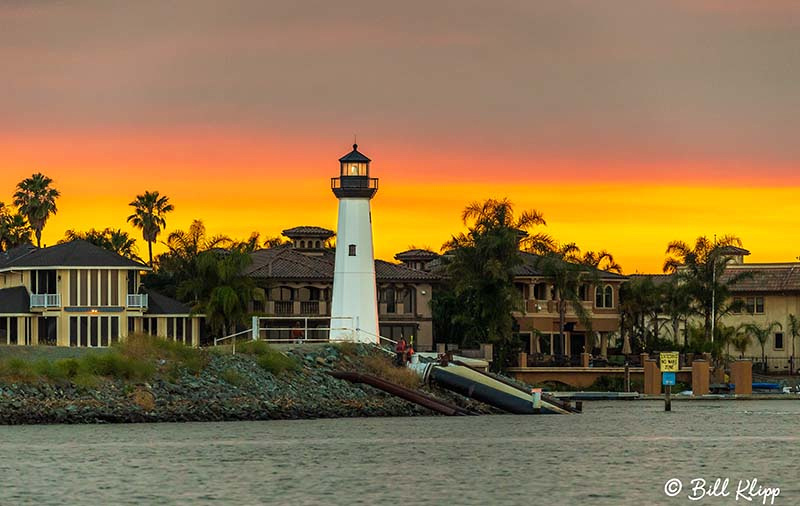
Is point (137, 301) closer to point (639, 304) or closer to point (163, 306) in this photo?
point (163, 306)

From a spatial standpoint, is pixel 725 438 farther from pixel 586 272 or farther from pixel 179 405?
pixel 586 272

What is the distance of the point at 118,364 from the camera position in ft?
216

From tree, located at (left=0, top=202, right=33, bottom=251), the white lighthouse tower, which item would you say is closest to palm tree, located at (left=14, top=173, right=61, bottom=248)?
tree, located at (left=0, top=202, right=33, bottom=251)

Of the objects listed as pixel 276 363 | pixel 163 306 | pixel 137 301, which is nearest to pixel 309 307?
pixel 163 306

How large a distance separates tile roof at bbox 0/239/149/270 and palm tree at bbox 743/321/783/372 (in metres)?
44.4

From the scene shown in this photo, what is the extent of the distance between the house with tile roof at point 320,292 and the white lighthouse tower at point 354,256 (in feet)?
41.9

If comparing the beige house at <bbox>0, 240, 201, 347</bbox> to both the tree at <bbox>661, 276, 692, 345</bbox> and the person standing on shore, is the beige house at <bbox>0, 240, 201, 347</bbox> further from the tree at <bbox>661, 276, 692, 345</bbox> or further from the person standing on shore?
the tree at <bbox>661, 276, 692, 345</bbox>

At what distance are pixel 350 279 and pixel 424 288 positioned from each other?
23.4 meters

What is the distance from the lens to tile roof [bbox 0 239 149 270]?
3602 inches

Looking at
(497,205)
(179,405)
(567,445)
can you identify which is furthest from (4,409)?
(497,205)

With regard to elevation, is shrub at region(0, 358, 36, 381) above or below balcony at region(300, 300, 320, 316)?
below

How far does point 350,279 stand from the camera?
82.2m

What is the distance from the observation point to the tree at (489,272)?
98.2 meters

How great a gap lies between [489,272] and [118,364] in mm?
36079
